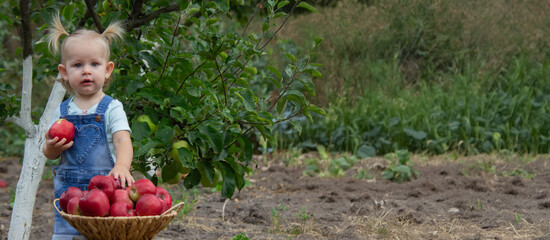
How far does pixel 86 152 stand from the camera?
7.04 feet

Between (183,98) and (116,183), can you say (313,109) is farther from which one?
(116,183)

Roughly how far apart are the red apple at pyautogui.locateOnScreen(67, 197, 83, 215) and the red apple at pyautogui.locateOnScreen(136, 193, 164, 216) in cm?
19

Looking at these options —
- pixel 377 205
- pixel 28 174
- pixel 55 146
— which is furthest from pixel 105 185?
pixel 377 205

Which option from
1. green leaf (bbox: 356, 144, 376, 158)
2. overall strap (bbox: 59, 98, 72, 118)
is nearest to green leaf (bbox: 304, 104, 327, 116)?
overall strap (bbox: 59, 98, 72, 118)

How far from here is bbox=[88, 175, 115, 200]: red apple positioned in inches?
75.5

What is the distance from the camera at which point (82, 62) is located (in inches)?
84.2

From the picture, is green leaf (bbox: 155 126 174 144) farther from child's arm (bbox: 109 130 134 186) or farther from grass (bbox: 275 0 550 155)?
grass (bbox: 275 0 550 155)

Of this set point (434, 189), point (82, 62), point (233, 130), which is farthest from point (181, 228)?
point (434, 189)

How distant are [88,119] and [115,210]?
0.45 metres

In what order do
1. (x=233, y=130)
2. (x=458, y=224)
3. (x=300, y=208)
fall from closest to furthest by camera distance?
1. (x=233, y=130)
2. (x=458, y=224)
3. (x=300, y=208)

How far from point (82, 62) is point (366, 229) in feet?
5.92

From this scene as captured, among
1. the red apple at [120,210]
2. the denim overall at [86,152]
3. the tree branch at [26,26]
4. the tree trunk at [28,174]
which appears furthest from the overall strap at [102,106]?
the tree branch at [26,26]

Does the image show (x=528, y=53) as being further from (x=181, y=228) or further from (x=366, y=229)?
(x=181, y=228)

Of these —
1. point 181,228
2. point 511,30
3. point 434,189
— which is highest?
point 511,30
